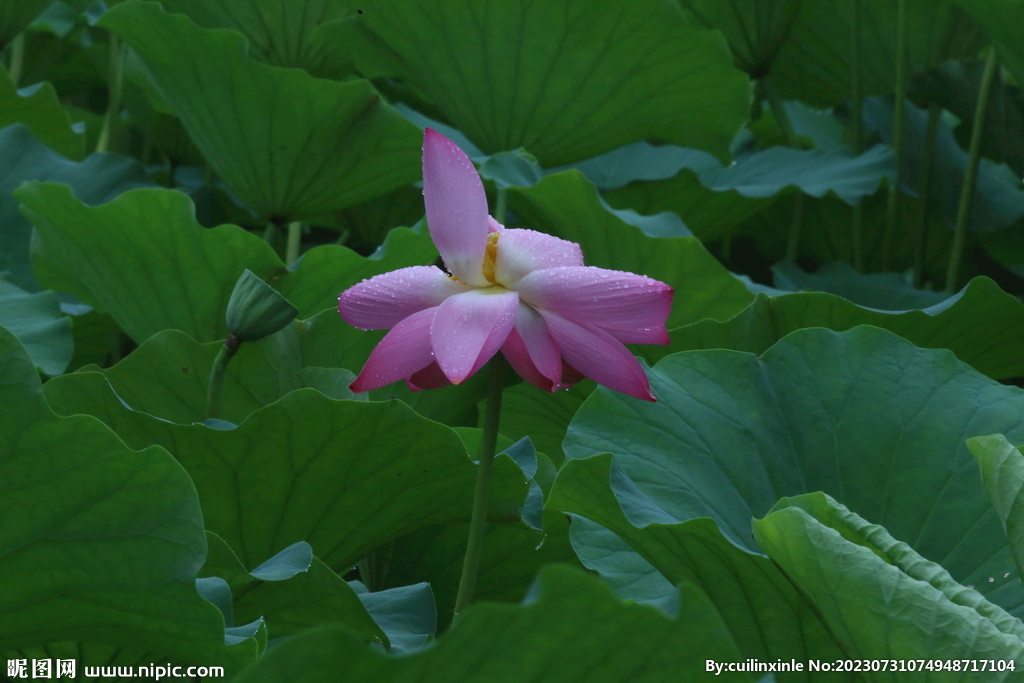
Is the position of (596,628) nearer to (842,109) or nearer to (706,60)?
(706,60)

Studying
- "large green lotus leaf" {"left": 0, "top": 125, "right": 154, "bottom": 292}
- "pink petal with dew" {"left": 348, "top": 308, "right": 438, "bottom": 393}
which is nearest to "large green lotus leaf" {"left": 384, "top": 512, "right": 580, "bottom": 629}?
"pink petal with dew" {"left": 348, "top": 308, "right": 438, "bottom": 393}

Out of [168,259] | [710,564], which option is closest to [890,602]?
[710,564]

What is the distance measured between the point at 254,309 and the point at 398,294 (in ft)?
1.00

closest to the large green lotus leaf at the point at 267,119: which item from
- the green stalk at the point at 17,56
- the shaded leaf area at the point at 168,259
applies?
the shaded leaf area at the point at 168,259

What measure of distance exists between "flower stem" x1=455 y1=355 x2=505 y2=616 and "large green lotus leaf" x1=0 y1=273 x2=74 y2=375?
1.83ft

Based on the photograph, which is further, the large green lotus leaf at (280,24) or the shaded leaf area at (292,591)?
the large green lotus leaf at (280,24)

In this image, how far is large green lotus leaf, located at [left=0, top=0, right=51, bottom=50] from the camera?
1333 mm

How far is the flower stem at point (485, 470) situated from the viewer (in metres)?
0.45

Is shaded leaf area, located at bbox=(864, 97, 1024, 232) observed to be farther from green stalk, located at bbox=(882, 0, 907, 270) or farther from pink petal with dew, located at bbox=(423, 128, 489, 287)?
pink petal with dew, located at bbox=(423, 128, 489, 287)

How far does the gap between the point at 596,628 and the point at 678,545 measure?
0.61 ft

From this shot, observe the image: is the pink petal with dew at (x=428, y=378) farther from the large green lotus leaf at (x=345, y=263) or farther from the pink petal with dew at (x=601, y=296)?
the large green lotus leaf at (x=345, y=263)

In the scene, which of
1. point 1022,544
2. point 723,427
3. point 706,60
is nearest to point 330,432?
point 723,427

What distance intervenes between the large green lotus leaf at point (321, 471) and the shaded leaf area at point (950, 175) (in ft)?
3.14

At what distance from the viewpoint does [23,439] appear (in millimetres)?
430
